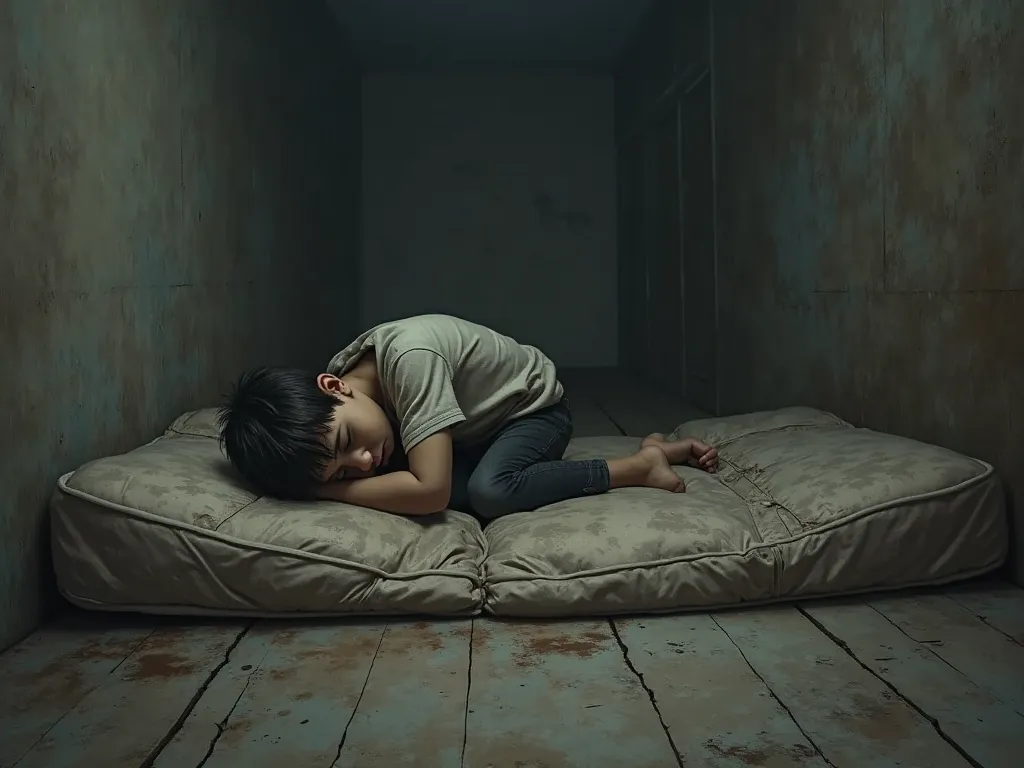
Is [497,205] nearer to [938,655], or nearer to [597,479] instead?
[597,479]

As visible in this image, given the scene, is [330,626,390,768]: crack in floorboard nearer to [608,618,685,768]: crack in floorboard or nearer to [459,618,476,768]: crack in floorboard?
[459,618,476,768]: crack in floorboard

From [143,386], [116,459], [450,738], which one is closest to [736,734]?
[450,738]

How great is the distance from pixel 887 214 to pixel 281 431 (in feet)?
5.54

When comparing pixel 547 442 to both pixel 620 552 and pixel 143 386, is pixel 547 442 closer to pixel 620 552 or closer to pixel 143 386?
pixel 620 552

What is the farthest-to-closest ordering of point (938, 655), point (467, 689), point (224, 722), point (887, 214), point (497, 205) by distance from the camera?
point (497, 205)
point (887, 214)
point (938, 655)
point (467, 689)
point (224, 722)

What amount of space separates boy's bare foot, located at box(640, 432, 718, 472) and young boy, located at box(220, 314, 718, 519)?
0.43ft

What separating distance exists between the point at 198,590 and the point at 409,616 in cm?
39

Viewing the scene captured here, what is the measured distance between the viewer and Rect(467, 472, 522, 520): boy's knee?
2.25 m

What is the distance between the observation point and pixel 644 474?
2.36 metres

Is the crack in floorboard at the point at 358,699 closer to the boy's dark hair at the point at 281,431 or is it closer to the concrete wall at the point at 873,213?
the boy's dark hair at the point at 281,431

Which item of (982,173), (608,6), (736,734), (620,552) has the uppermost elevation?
(608,6)

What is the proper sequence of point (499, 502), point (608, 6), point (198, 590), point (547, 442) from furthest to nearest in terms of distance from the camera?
point (608, 6) → point (547, 442) → point (499, 502) → point (198, 590)

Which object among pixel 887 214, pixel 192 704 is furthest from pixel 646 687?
pixel 887 214

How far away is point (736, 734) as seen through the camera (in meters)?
1.36
